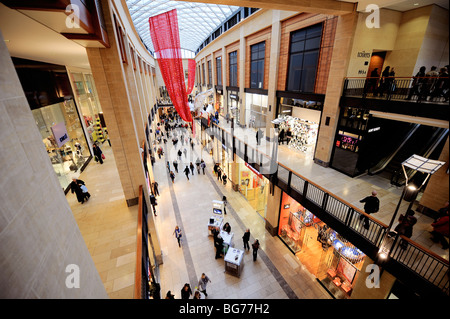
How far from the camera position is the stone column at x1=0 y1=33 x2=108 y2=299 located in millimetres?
1485

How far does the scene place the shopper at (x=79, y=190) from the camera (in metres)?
7.08

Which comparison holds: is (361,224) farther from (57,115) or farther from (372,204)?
(57,115)

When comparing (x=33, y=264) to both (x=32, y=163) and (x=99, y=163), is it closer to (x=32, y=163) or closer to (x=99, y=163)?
(x=32, y=163)

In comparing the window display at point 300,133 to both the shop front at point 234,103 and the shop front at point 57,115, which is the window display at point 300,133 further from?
the shop front at point 57,115

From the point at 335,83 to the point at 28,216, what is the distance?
11480mm

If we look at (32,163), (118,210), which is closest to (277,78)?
(118,210)

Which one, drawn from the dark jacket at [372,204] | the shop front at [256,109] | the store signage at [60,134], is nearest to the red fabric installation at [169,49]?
the store signage at [60,134]

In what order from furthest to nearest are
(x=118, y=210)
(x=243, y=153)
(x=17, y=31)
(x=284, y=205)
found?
(x=243, y=153) → (x=284, y=205) → (x=118, y=210) → (x=17, y=31)

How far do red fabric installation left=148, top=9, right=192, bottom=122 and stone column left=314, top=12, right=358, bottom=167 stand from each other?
738 cm

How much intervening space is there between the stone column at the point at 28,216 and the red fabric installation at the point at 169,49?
23.0ft

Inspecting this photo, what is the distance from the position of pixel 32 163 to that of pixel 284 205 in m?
11.2

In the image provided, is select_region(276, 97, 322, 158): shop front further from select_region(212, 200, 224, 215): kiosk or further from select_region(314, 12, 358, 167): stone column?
select_region(212, 200, 224, 215): kiosk

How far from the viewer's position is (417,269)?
189 inches

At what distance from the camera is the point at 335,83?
9.53 metres
